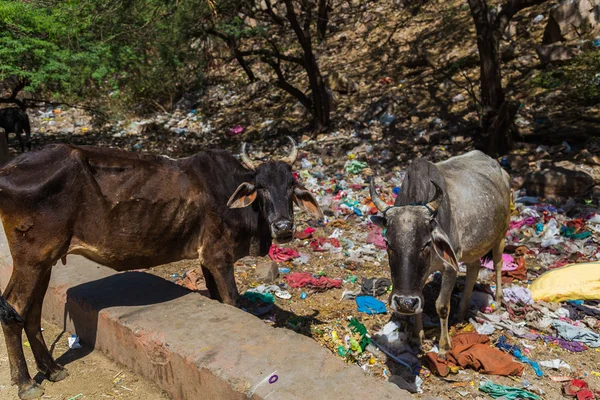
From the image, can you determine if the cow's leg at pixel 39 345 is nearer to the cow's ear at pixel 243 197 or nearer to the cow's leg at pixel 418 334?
the cow's ear at pixel 243 197

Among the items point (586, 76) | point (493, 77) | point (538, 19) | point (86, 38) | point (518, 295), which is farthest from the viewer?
point (538, 19)

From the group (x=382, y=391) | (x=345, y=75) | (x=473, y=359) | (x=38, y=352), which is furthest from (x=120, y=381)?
(x=345, y=75)

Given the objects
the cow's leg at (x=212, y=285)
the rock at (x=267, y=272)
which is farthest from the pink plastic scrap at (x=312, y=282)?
the cow's leg at (x=212, y=285)

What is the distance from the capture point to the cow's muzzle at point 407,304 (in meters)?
3.67

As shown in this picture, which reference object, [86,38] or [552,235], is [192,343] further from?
[86,38]

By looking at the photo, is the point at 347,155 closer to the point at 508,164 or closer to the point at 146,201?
the point at 508,164

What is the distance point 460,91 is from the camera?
12297 mm

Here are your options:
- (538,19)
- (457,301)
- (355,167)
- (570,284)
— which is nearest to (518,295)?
(570,284)

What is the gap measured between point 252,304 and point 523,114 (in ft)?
25.6

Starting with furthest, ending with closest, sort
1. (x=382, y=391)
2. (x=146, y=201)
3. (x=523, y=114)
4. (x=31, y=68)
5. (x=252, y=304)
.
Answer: (x=31, y=68), (x=523, y=114), (x=252, y=304), (x=146, y=201), (x=382, y=391)

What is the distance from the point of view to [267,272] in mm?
6180

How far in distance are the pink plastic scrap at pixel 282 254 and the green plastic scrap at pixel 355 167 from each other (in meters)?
3.27

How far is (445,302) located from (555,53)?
30.1ft

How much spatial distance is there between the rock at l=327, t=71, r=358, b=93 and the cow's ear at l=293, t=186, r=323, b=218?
33.5 ft
